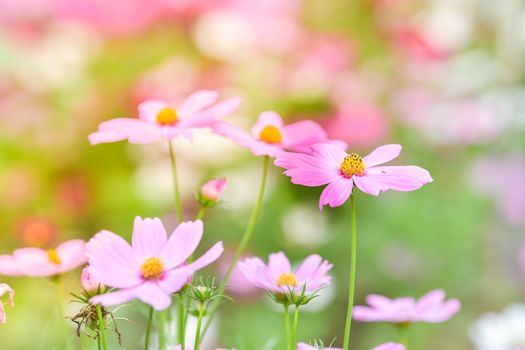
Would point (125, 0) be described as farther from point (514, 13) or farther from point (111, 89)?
point (514, 13)

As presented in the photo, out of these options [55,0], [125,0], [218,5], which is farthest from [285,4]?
[55,0]

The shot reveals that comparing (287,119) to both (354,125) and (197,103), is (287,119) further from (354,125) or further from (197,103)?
(197,103)

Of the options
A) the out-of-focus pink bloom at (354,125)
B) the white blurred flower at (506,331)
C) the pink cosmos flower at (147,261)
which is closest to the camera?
the pink cosmos flower at (147,261)

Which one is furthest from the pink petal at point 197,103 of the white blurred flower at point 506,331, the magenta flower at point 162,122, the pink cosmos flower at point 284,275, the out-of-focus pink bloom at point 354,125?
the out-of-focus pink bloom at point 354,125

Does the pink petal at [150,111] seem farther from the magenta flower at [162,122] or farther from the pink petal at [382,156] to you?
the pink petal at [382,156]

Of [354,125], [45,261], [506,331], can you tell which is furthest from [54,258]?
[354,125]

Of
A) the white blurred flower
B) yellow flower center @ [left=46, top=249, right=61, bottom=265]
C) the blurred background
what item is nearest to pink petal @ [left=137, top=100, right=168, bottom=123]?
yellow flower center @ [left=46, top=249, right=61, bottom=265]

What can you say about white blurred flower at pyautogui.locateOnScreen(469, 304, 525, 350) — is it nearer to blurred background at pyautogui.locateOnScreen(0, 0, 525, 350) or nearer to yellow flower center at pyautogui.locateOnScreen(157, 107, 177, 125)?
blurred background at pyautogui.locateOnScreen(0, 0, 525, 350)
